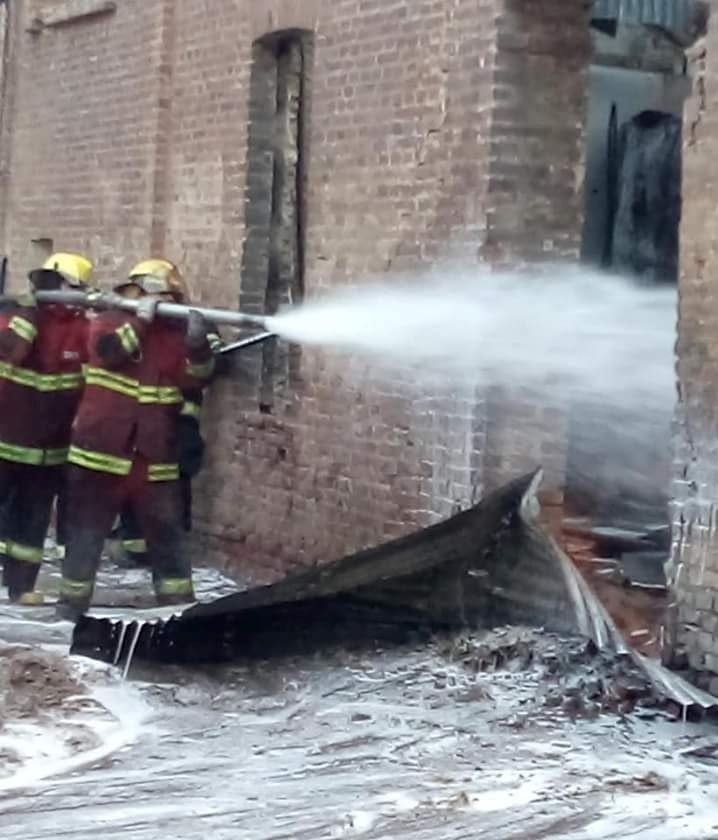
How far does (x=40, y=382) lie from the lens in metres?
9.02

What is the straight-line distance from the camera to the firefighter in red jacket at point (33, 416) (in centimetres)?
898

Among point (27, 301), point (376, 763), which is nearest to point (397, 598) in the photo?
point (376, 763)

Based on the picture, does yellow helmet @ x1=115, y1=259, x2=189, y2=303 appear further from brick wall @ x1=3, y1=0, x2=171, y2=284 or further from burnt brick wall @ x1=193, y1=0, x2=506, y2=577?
brick wall @ x1=3, y1=0, x2=171, y2=284

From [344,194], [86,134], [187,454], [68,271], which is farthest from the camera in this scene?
[86,134]

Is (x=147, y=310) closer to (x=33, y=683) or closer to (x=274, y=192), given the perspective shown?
(x=274, y=192)

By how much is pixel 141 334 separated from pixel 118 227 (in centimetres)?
319

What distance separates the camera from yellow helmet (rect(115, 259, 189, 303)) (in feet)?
30.7

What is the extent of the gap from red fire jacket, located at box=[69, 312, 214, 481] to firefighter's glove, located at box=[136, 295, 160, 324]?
36 mm

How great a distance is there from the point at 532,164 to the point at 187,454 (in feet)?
9.39

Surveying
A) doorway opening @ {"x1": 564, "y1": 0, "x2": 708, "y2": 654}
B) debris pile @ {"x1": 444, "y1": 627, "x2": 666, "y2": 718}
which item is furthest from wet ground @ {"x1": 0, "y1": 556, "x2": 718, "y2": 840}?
doorway opening @ {"x1": 564, "y1": 0, "x2": 708, "y2": 654}

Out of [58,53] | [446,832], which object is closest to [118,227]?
[58,53]

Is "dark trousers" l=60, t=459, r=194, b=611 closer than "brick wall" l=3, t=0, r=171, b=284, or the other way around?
"dark trousers" l=60, t=459, r=194, b=611

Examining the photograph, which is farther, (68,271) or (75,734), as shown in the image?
(68,271)

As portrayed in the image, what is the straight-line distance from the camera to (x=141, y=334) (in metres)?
8.68
